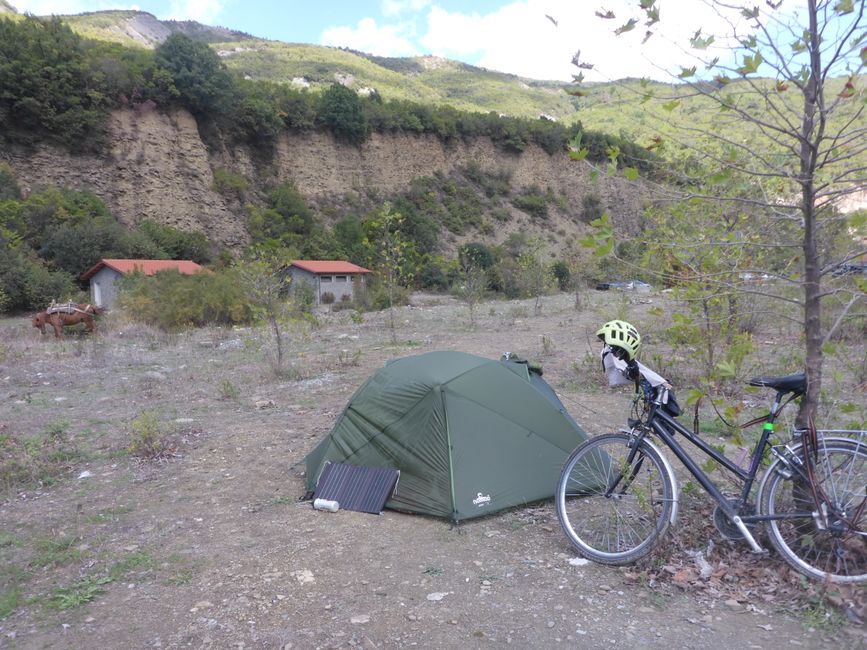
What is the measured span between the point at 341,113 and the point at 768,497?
37226mm

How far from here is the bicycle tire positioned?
287 centimetres

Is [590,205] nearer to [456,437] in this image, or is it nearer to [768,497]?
[456,437]

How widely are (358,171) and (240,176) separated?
7.94 meters

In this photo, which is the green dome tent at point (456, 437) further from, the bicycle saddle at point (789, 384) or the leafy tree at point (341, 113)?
the leafy tree at point (341, 113)

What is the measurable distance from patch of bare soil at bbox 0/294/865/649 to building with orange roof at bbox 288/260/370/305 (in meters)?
20.0

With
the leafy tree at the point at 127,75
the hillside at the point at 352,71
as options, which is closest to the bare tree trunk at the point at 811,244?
the leafy tree at the point at 127,75

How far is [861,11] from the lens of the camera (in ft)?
8.90

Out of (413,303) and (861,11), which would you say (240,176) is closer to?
(413,303)

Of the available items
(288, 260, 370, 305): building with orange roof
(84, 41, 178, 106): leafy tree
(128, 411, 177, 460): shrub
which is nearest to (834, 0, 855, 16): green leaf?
(128, 411, 177, 460): shrub

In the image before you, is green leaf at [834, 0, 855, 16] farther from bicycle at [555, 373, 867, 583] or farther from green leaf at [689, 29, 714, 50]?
bicycle at [555, 373, 867, 583]

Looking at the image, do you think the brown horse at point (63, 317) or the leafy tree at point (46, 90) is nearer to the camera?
the brown horse at point (63, 317)

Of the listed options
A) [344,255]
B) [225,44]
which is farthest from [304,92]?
Answer: [225,44]

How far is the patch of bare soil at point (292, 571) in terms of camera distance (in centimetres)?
283

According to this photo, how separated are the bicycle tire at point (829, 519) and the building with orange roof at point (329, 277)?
23224mm
